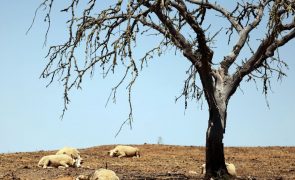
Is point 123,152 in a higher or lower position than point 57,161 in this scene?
higher

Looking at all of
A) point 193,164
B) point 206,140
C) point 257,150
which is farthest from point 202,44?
point 257,150

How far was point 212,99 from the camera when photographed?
12.1m

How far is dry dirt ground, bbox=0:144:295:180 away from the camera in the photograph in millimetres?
13141

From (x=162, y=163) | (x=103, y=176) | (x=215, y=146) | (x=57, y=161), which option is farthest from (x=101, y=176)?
(x=162, y=163)

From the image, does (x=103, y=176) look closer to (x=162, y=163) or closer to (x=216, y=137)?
(x=216, y=137)

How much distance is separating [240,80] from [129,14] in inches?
163

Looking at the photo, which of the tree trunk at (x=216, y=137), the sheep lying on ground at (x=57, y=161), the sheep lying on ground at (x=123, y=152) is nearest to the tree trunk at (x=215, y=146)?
the tree trunk at (x=216, y=137)

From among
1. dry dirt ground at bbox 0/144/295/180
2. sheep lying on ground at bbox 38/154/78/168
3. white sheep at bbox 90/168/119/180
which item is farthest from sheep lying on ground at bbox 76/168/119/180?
sheep lying on ground at bbox 38/154/78/168

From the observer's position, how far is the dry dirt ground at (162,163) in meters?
13.1

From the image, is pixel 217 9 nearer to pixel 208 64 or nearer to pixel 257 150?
pixel 208 64

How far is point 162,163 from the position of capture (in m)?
17.4

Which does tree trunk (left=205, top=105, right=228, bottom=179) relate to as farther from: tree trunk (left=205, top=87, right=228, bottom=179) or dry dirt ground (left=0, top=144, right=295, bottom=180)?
dry dirt ground (left=0, top=144, right=295, bottom=180)

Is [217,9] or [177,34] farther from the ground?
[217,9]

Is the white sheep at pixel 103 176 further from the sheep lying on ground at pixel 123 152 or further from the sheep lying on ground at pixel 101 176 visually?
the sheep lying on ground at pixel 123 152
